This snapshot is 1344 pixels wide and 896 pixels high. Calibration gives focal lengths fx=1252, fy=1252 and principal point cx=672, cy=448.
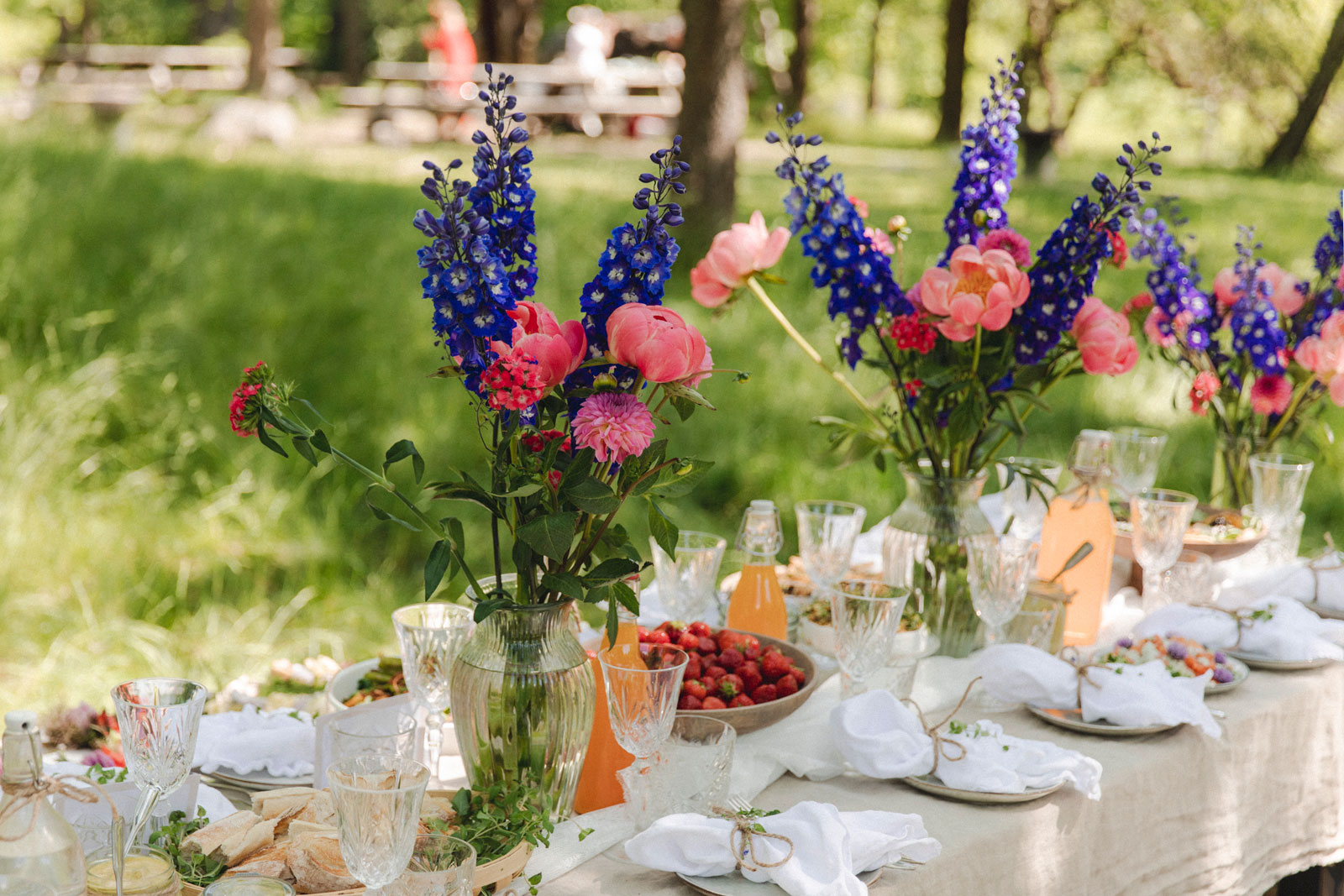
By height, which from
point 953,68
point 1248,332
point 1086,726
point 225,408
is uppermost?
point 953,68

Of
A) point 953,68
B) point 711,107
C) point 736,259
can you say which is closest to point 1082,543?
point 736,259

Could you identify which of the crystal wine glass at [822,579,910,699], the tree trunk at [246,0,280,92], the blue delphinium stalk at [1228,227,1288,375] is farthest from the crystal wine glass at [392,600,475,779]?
the tree trunk at [246,0,280,92]

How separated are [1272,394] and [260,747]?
1.92m

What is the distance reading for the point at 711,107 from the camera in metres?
6.05

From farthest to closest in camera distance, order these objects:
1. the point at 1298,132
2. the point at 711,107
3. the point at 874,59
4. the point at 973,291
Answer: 1. the point at 874,59
2. the point at 1298,132
3. the point at 711,107
4. the point at 973,291

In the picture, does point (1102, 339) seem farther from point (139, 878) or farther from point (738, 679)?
point (139, 878)

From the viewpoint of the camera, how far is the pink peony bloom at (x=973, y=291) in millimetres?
1745

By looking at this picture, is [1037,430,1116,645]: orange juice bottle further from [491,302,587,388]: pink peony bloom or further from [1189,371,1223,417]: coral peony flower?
[491,302,587,388]: pink peony bloom

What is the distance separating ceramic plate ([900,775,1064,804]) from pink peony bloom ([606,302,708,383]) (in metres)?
0.60

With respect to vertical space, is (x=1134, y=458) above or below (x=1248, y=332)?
below

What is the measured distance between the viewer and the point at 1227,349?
2453 millimetres

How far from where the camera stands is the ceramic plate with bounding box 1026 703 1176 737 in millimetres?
1666

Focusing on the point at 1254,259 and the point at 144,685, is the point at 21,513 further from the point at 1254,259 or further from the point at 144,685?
the point at 1254,259

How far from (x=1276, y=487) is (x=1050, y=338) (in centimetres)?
82
